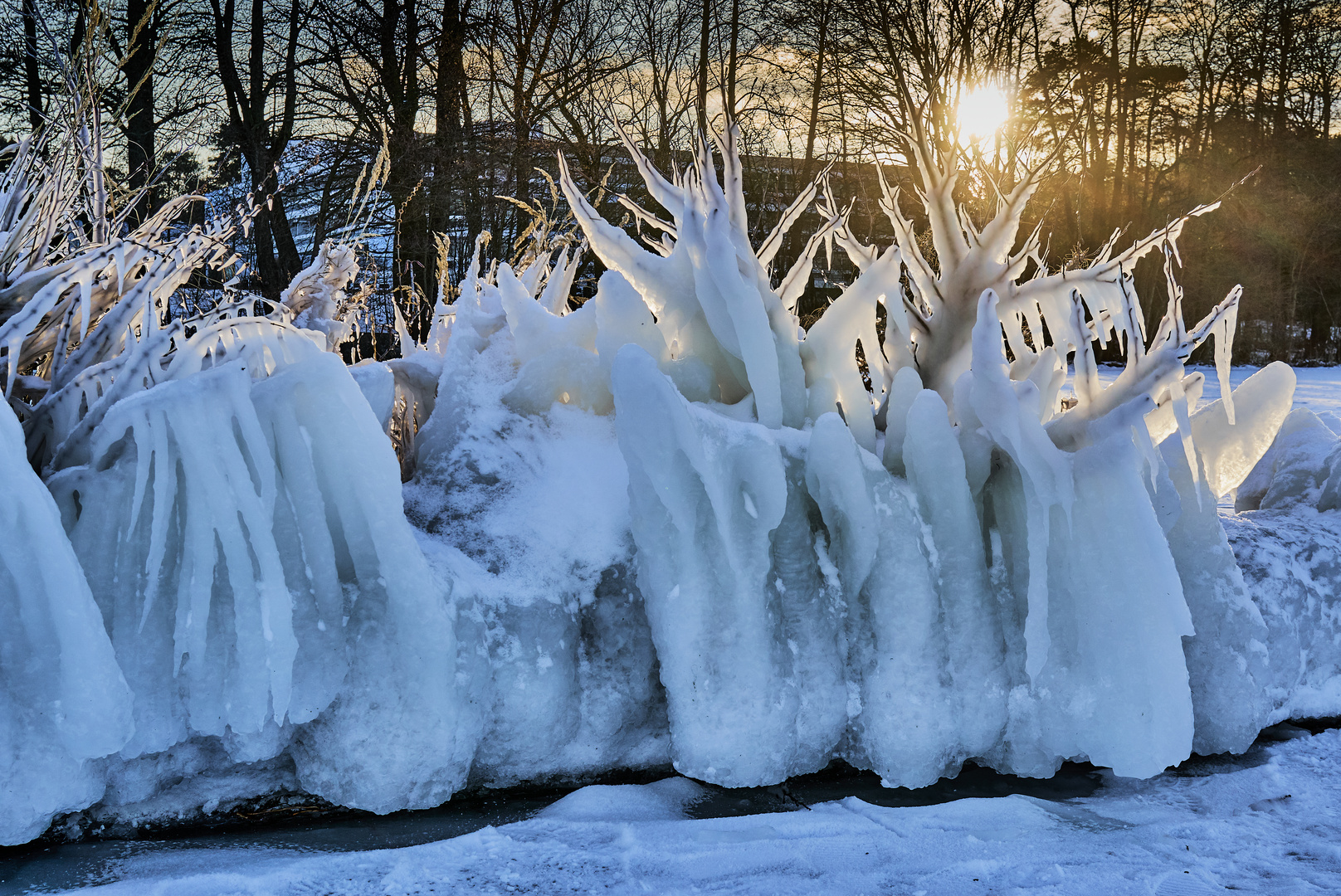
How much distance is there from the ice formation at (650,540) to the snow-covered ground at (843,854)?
141 millimetres

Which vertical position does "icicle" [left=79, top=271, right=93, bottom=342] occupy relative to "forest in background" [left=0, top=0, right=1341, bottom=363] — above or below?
below

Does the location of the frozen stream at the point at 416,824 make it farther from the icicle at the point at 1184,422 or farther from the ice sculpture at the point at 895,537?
the icicle at the point at 1184,422

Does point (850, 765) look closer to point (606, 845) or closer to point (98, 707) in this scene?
point (606, 845)

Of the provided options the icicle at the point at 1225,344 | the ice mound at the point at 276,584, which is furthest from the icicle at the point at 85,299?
the icicle at the point at 1225,344

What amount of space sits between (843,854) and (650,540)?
2.32 feet

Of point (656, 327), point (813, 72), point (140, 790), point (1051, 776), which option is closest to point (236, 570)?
point (140, 790)

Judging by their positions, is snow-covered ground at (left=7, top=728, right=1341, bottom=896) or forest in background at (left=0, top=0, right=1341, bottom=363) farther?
forest in background at (left=0, top=0, right=1341, bottom=363)

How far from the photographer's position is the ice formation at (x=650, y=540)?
160 centimetres

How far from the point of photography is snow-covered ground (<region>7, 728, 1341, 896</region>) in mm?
1492

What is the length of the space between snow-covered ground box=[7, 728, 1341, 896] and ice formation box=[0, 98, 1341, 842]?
14 centimetres

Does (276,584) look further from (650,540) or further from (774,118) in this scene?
(774,118)

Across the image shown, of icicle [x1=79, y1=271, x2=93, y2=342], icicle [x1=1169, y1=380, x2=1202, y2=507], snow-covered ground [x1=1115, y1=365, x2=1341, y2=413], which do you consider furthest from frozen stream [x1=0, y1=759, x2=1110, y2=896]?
snow-covered ground [x1=1115, y1=365, x2=1341, y2=413]

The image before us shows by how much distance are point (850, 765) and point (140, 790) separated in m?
1.47

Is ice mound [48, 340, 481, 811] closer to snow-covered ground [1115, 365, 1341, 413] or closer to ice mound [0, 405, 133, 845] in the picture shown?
ice mound [0, 405, 133, 845]
